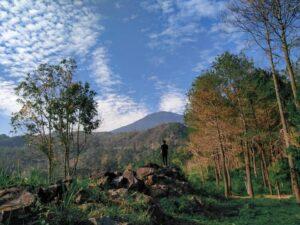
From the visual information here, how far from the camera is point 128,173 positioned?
58.1 feet

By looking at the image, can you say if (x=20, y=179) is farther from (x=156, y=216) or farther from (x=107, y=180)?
(x=107, y=180)

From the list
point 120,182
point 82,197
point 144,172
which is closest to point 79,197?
Answer: point 82,197

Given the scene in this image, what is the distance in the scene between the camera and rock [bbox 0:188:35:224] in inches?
288

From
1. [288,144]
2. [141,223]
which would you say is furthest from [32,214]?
[288,144]

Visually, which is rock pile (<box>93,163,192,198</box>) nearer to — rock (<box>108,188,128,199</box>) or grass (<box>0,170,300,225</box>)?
grass (<box>0,170,300,225</box>)

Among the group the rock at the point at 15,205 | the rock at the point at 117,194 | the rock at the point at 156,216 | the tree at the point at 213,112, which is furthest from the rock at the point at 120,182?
the tree at the point at 213,112

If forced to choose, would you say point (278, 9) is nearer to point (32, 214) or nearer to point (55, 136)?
point (32, 214)

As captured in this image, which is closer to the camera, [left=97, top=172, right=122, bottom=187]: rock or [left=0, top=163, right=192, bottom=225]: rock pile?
[left=0, top=163, right=192, bottom=225]: rock pile

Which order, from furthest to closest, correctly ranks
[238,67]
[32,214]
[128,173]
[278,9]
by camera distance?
[238,67] → [278,9] → [128,173] → [32,214]

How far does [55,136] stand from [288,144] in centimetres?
2619

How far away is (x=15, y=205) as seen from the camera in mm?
8000

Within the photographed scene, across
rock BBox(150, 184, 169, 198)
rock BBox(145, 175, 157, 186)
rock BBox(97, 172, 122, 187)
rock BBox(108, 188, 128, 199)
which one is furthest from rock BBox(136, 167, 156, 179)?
rock BBox(108, 188, 128, 199)

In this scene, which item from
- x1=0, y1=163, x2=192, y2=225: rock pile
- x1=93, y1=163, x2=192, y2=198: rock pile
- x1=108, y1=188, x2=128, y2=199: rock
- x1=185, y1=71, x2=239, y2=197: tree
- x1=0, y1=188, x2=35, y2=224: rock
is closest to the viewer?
x1=0, y1=188, x2=35, y2=224: rock

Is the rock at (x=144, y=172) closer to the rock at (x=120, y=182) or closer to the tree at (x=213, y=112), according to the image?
the rock at (x=120, y=182)
